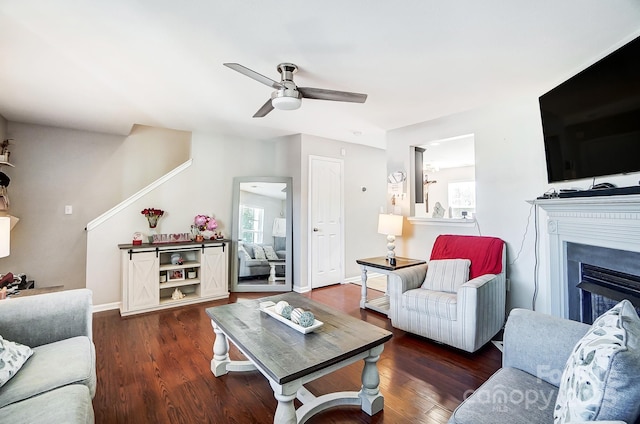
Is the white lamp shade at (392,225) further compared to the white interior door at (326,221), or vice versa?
the white interior door at (326,221)

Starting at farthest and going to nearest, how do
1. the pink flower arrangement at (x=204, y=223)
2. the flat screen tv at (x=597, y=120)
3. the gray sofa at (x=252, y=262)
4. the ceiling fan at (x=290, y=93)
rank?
the gray sofa at (x=252, y=262) → the pink flower arrangement at (x=204, y=223) → the ceiling fan at (x=290, y=93) → the flat screen tv at (x=597, y=120)

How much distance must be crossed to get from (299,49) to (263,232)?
302 centimetres

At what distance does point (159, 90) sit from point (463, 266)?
3.51 meters

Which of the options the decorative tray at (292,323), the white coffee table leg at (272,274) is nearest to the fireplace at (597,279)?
the decorative tray at (292,323)

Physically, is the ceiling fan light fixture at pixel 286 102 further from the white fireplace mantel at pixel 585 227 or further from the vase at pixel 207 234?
the vase at pixel 207 234

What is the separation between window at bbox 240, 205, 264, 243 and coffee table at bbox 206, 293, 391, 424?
2.37 meters

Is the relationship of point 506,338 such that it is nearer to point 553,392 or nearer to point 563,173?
point 553,392

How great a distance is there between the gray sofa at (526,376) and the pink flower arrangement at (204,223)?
3.82m

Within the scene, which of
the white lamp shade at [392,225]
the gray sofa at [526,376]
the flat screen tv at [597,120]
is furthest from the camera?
the white lamp shade at [392,225]

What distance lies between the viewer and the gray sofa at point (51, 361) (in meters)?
1.21

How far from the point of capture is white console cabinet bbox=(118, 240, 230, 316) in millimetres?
3555

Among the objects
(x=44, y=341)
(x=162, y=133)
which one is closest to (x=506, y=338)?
(x=44, y=341)

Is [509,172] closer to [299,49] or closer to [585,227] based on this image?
[585,227]

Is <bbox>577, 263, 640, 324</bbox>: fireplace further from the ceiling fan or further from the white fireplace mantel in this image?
the ceiling fan
